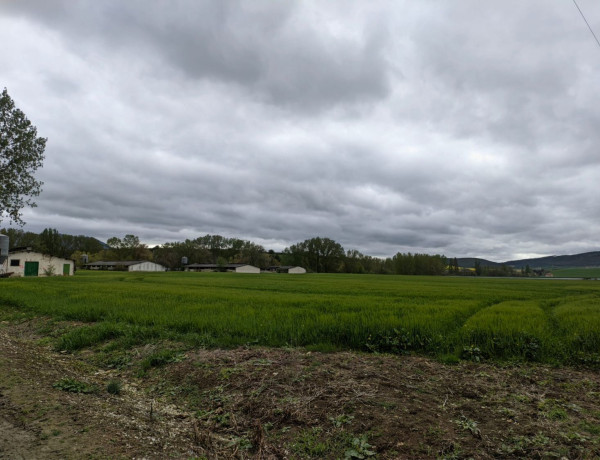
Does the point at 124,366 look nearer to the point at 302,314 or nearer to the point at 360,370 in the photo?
the point at 360,370

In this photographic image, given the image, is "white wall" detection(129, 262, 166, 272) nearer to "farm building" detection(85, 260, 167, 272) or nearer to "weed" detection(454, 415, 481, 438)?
"farm building" detection(85, 260, 167, 272)

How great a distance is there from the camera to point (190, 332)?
1111 centimetres

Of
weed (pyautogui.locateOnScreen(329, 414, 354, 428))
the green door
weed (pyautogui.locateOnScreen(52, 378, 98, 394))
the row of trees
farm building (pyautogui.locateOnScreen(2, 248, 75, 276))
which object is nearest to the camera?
weed (pyautogui.locateOnScreen(329, 414, 354, 428))

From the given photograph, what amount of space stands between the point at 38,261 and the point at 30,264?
141 centimetres

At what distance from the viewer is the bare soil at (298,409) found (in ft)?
14.5

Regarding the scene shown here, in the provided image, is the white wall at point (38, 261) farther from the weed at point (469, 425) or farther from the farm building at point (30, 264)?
the weed at point (469, 425)

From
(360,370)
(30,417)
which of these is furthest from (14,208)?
(360,370)

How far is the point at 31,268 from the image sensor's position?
209ft

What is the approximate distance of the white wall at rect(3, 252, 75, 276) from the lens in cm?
6144

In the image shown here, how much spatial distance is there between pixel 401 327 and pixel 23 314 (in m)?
17.9

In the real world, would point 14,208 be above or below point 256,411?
above

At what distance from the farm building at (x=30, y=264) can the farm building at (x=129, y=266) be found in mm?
62393

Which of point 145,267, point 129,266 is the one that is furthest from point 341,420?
point 145,267

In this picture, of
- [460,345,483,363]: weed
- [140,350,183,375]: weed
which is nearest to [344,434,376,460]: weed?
[140,350,183,375]: weed
